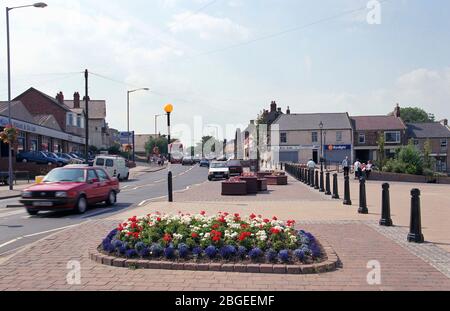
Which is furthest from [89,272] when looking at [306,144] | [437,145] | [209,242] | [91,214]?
[437,145]

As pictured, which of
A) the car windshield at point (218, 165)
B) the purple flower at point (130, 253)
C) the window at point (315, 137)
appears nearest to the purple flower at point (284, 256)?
the purple flower at point (130, 253)

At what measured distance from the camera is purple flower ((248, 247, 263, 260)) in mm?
6205

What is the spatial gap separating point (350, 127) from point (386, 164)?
32.6 meters

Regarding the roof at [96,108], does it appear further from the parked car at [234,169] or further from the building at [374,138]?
the parked car at [234,169]

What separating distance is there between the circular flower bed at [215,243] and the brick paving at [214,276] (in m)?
0.41

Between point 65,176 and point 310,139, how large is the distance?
5894 centimetres

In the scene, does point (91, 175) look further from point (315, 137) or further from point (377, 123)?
point (377, 123)

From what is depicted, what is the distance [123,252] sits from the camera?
6.63 meters

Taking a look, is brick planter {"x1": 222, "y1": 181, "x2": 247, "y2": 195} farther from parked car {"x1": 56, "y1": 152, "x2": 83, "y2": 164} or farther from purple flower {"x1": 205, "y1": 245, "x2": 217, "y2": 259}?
parked car {"x1": 56, "y1": 152, "x2": 83, "y2": 164}

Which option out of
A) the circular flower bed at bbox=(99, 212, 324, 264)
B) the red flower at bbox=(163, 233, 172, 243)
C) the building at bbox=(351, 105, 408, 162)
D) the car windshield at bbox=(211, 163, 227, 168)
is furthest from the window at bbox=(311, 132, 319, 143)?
the red flower at bbox=(163, 233, 172, 243)

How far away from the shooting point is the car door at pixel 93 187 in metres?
14.2

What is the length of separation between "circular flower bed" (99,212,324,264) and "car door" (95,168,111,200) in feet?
26.0

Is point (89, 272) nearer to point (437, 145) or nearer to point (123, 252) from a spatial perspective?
point (123, 252)

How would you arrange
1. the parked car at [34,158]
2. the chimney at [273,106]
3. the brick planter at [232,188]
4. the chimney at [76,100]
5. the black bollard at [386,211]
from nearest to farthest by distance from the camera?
the black bollard at [386,211]
the brick planter at [232,188]
the parked car at [34,158]
the chimney at [76,100]
the chimney at [273,106]
